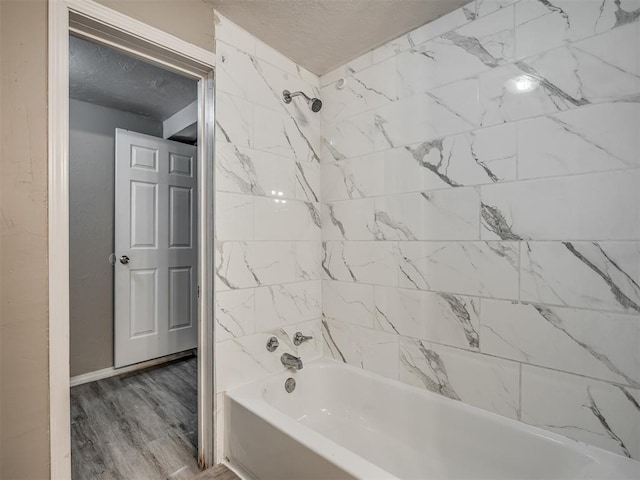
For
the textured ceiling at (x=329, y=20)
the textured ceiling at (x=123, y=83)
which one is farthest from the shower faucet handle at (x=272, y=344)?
the textured ceiling at (x=123, y=83)

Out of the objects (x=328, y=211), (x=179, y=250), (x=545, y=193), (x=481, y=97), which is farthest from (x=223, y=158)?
(x=179, y=250)

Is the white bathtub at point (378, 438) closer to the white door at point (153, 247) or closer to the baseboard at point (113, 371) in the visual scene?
the white door at point (153, 247)

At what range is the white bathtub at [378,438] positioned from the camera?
1218mm

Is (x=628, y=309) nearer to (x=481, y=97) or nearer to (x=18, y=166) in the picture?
(x=481, y=97)

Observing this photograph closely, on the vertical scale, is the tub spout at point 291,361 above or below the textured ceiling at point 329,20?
below

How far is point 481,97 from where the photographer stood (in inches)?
59.3

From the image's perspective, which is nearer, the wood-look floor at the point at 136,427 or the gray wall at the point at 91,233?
the wood-look floor at the point at 136,427

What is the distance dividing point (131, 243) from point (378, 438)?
2.48 metres

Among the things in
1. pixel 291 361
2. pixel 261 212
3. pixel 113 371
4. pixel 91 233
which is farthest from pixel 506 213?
pixel 113 371

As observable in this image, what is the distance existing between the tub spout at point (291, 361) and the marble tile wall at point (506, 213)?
0.37 metres

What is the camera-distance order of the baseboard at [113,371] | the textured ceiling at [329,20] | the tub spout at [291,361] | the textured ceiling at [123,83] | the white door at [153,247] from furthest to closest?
the white door at [153,247]
the baseboard at [113,371]
the textured ceiling at [123,83]
the tub spout at [291,361]
the textured ceiling at [329,20]

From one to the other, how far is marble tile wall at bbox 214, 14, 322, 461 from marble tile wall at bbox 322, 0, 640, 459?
15 centimetres

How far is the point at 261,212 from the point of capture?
1.89 metres

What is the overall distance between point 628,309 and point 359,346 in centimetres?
127
